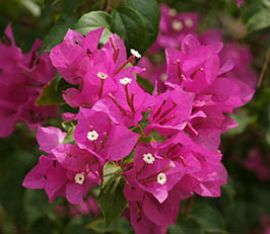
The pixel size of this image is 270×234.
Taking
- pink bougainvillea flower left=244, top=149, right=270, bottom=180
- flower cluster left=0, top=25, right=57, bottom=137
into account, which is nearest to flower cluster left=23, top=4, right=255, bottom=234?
flower cluster left=0, top=25, right=57, bottom=137

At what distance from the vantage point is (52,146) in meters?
0.95

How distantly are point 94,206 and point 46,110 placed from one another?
704 mm

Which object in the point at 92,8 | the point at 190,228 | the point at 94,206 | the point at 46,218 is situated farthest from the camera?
the point at 94,206

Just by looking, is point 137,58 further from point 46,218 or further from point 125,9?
point 46,218

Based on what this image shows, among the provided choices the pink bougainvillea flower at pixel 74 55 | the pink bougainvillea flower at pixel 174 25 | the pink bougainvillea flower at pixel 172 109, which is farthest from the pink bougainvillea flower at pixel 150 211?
the pink bougainvillea flower at pixel 174 25

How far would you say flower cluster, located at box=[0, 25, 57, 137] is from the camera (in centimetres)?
118

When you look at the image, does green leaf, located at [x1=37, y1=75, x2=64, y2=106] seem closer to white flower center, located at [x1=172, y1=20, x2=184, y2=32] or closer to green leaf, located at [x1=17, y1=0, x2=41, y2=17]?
green leaf, located at [x1=17, y1=0, x2=41, y2=17]

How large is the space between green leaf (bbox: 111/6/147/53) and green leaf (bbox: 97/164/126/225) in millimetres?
262

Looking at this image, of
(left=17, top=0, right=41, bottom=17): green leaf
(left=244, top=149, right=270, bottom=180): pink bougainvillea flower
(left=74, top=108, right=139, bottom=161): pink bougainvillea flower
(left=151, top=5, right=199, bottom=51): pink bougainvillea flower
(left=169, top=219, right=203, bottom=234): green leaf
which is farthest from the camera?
(left=244, top=149, right=270, bottom=180): pink bougainvillea flower

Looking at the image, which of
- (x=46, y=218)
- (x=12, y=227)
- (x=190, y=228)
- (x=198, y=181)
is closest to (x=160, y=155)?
(x=198, y=181)

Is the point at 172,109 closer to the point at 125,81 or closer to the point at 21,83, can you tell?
the point at 125,81

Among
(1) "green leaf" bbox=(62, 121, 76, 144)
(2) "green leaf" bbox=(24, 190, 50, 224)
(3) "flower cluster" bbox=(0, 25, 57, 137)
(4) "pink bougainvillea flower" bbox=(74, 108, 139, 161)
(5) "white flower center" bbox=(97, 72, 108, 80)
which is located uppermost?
(5) "white flower center" bbox=(97, 72, 108, 80)

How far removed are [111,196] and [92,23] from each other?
0.32m

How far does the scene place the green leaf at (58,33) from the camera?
3.46 ft
